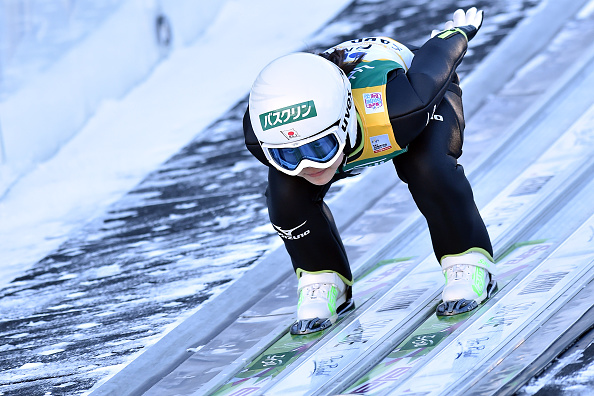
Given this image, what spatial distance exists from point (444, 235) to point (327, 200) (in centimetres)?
138

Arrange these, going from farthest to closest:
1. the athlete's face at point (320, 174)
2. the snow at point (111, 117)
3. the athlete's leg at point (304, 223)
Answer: the snow at point (111, 117)
the athlete's leg at point (304, 223)
the athlete's face at point (320, 174)

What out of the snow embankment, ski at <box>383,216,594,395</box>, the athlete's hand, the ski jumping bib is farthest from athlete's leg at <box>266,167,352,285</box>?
the snow embankment

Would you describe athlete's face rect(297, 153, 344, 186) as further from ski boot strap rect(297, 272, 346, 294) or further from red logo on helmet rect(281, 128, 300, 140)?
ski boot strap rect(297, 272, 346, 294)

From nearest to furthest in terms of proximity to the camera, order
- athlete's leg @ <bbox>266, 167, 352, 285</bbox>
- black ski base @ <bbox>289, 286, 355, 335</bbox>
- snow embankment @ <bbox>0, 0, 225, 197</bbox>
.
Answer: athlete's leg @ <bbox>266, 167, 352, 285</bbox>, black ski base @ <bbox>289, 286, 355, 335</bbox>, snow embankment @ <bbox>0, 0, 225, 197</bbox>

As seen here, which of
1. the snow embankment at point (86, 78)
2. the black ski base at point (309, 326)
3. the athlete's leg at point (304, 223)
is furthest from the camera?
the snow embankment at point (86, 78)

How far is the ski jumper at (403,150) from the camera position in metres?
2.99

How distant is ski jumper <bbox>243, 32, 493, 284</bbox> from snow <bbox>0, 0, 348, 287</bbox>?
4.33ft

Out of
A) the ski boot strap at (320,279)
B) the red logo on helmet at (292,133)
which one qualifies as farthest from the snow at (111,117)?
the red logo on helmet at (292,133)

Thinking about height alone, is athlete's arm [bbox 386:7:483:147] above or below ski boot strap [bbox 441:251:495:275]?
above

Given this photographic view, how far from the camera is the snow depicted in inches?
195

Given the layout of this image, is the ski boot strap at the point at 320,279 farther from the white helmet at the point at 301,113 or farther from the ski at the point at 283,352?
the white helmet at the point at 301,113

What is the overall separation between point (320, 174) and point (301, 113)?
0.21 meters

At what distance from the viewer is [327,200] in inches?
179

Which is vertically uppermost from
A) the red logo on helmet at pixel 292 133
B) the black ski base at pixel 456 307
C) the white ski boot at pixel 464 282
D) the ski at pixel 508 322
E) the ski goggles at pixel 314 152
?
the red logo on helmet at pixel 292 133
